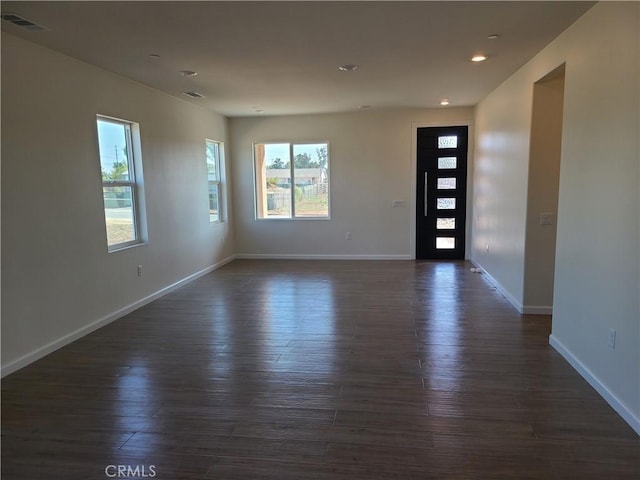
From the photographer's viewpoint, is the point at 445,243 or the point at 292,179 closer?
the point at 445,243

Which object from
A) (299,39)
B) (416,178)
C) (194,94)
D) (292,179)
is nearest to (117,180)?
(194,94)

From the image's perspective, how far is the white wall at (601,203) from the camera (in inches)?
91.6

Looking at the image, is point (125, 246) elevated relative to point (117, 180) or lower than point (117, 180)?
lower

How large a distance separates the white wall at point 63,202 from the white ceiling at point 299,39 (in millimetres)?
233

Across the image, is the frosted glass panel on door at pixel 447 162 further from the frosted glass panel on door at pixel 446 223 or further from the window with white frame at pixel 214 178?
the window with white frame at pixel 214 178

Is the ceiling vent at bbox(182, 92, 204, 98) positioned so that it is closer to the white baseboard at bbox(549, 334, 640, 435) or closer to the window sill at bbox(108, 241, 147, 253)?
the window sill at bbox(108, 241, 147, 253)

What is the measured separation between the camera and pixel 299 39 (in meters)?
3.28

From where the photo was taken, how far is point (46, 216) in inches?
136

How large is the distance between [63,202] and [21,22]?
1416 millimetres

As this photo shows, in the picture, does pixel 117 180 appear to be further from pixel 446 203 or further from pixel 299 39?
pixel 446 203

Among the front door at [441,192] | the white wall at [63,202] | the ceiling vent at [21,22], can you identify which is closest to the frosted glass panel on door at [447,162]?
the front door at [441,192]

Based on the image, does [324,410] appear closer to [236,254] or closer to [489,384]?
[489,384]

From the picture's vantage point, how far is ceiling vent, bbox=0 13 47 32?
109 inches

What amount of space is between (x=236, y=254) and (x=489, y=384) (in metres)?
5.80
